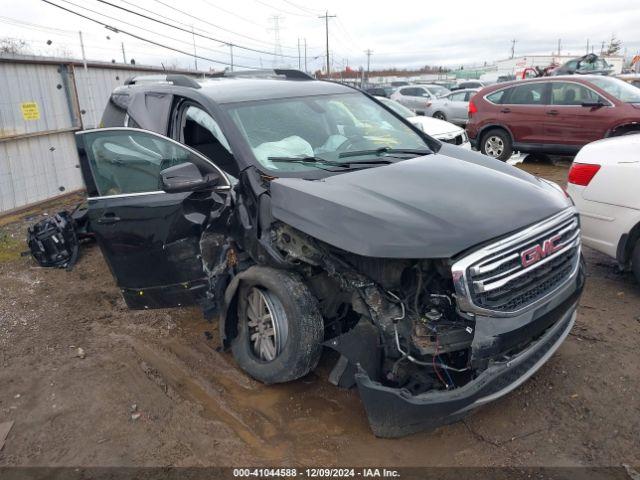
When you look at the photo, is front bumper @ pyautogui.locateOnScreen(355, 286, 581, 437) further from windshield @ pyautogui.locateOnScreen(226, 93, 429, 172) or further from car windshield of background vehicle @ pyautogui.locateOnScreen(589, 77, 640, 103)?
car windshield of background vehicle @ pyautogui.locateOnScreen(589, 77, 640, 103)

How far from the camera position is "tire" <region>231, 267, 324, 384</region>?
119 inches

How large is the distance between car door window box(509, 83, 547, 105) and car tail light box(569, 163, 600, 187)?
20.2 ft

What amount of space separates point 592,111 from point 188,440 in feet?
30.0

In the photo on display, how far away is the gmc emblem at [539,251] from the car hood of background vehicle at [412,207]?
0.46 ft

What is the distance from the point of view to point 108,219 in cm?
392

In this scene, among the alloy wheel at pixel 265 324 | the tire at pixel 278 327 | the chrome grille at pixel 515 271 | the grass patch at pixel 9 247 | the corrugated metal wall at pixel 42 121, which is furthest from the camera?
the corrugated metal wall at pixel 42 121

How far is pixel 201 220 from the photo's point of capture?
3.64 m

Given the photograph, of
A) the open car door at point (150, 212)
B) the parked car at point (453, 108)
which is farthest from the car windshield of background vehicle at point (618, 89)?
the open car door at point (150, 212)

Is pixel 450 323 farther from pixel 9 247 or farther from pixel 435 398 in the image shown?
pixel 9 247

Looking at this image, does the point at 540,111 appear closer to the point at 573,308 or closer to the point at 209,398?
the point at 573,308

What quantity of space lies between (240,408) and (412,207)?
1668mm

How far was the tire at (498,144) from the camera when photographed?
10422 mm

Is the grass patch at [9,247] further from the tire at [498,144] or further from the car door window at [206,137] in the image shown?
the tire at [498,144]

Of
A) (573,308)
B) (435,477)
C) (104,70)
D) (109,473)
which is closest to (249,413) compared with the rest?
(109,473)
